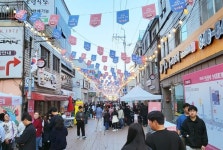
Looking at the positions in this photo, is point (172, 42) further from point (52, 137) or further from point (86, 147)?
point (52, 137)

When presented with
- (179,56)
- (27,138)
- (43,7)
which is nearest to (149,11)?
(179,56)

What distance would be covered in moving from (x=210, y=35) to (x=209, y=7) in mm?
2022

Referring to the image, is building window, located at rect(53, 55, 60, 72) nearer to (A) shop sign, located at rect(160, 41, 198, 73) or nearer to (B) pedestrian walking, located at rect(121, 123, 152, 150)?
(A) shop sign, located at rect(160, 41, 198, 73)

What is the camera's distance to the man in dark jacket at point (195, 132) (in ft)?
21.3

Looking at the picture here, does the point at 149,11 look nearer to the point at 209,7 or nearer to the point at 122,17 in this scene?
the point at 122,17

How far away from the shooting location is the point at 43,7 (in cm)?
1972

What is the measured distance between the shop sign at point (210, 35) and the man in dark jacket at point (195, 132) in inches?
202

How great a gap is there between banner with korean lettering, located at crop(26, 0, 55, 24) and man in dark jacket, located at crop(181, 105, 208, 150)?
48.3 ft

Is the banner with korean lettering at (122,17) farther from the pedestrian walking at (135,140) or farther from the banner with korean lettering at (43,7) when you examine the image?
the pedestrian walking at (135,140)

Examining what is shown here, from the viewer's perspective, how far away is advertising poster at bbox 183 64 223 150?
879 cm

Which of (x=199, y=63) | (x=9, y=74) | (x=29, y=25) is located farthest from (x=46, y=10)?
(x=199, y=63)

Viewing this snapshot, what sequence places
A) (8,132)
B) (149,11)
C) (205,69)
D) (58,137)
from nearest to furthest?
(58,137)
(8,132)
(205,69)
(149,11)

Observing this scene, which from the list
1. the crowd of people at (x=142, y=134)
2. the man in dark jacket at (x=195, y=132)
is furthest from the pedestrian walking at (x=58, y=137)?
the man in dark jacket at (x=195, y=132)

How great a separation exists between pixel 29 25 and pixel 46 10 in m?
1.48
